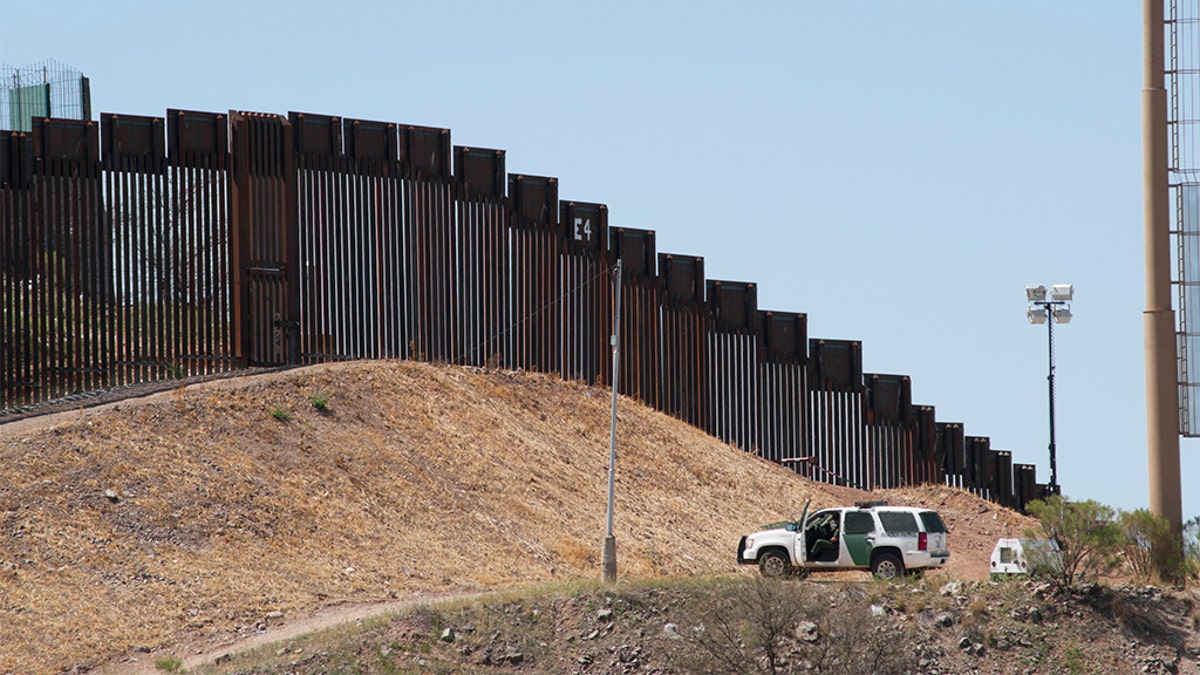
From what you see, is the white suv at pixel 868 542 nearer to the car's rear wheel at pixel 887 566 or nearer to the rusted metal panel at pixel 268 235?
the car's rear wheel at pixel 887 566

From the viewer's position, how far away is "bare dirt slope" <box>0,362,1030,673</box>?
1315 inches

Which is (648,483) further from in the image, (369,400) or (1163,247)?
(1163,247)

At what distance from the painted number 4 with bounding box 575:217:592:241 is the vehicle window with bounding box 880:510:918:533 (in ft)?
57.6

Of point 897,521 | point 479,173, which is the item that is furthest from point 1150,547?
point 479,173

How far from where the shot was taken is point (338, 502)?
3941 centimetres

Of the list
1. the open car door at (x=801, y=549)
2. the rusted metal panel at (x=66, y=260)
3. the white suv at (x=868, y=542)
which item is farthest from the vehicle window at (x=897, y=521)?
the rusted metal panel at (x=66, y=260)

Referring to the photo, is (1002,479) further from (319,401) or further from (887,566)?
(319,401)

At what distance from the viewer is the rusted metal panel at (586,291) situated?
50.7 meters

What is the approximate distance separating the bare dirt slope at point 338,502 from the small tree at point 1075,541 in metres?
3.14

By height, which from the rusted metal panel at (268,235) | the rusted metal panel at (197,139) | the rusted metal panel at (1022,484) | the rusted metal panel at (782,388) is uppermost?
the rusted metal panel at (197,139)

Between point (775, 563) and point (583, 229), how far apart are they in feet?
55.5

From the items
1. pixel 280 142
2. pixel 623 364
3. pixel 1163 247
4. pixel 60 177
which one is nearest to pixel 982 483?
pixel 623 364

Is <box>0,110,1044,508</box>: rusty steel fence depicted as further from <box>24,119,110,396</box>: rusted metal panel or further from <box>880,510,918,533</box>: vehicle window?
<box>880,510,918,533</box>: vehicle window

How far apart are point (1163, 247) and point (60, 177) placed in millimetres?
24264
